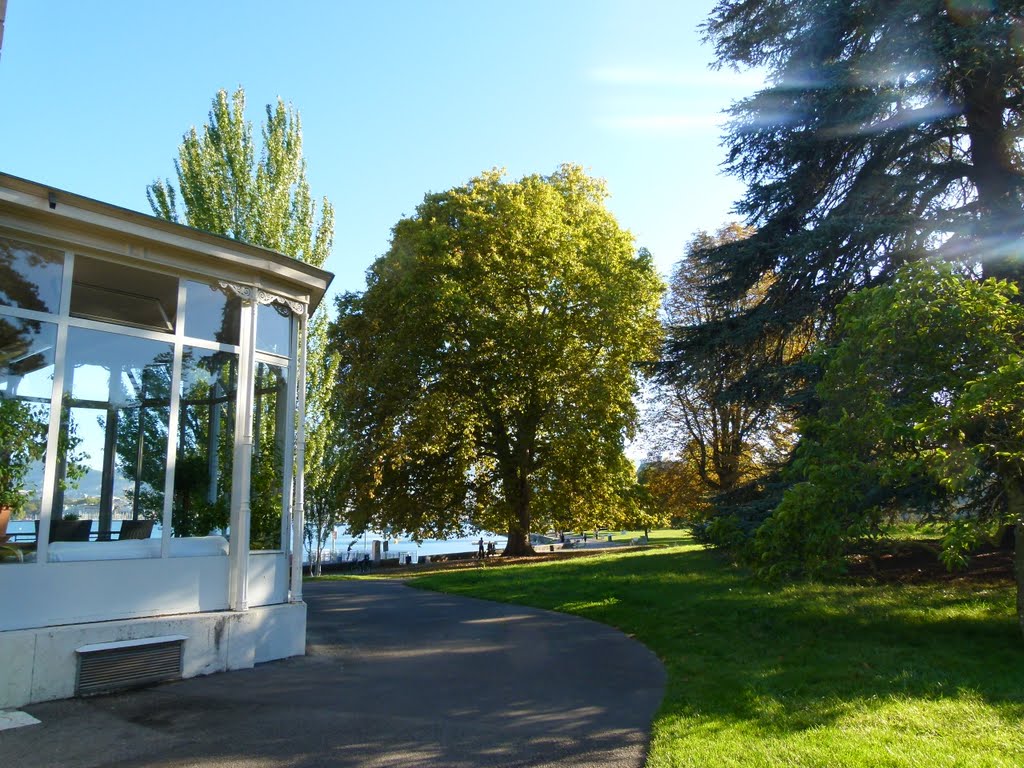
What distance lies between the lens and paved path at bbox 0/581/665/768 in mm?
5156

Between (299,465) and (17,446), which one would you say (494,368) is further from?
(17,446)

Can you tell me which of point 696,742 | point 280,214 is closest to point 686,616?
point 696,742

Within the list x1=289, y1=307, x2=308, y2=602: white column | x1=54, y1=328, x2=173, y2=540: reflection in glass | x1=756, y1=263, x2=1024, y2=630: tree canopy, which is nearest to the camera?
x1=756, y1=263, x2=1024, y2=630: tree canopy

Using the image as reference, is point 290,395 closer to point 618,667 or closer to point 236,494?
point 236,494

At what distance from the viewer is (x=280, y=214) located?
19656 millimetres

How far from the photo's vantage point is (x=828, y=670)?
7.26m

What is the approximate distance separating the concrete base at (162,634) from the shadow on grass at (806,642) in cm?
380

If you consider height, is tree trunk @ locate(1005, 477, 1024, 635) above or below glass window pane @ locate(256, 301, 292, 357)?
below

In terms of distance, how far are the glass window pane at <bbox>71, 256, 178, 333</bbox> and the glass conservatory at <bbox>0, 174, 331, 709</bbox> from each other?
2cm

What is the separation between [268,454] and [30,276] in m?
3.11

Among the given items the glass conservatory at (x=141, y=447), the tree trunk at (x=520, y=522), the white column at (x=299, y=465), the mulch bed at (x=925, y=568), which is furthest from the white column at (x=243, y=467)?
the tree trunk at (x=520, y=522)

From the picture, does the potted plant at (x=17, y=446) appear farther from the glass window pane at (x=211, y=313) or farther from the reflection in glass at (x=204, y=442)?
the glass window pane at (x=211, y=313)

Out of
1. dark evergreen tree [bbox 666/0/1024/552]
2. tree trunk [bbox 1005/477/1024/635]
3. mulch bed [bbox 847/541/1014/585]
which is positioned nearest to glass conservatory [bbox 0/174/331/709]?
dark evergreen tree [bbox 666/0/1024/552]

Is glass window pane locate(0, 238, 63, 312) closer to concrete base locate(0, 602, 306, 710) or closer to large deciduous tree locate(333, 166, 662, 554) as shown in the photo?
concrete base locate(0, 602, 306, 710)
